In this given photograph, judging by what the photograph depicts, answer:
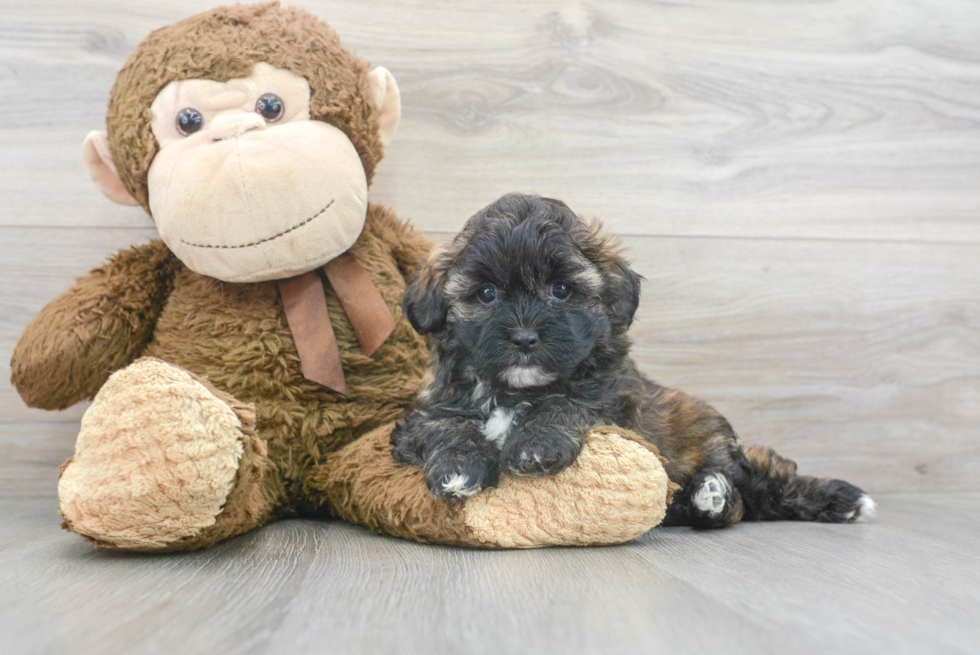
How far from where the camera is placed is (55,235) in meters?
2.26

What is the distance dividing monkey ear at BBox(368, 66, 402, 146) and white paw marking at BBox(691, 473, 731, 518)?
1227mm

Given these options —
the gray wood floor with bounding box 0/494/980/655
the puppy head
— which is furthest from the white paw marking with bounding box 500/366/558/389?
the gray wood floor with bounding box 0/494/980/655

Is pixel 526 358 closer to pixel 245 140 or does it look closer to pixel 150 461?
pixel 150 461

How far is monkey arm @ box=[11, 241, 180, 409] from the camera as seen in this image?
180 centimetres

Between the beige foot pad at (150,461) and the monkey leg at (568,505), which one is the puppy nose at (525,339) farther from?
the beige foot pad at (150,461)

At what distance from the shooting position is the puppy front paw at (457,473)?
57.3 inches

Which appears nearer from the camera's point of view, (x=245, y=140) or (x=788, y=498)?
(x=245, y=140)

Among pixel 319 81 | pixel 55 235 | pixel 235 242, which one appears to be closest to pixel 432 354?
pixel 235 242

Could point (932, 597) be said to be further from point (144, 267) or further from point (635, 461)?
point (144, 267)

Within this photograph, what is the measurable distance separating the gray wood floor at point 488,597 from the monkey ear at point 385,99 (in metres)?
1.09

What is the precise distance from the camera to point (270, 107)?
180 centimetres

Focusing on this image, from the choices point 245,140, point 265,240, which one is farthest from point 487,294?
point 245,140

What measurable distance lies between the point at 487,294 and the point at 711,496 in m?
0.76

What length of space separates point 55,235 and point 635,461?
6.13ft
